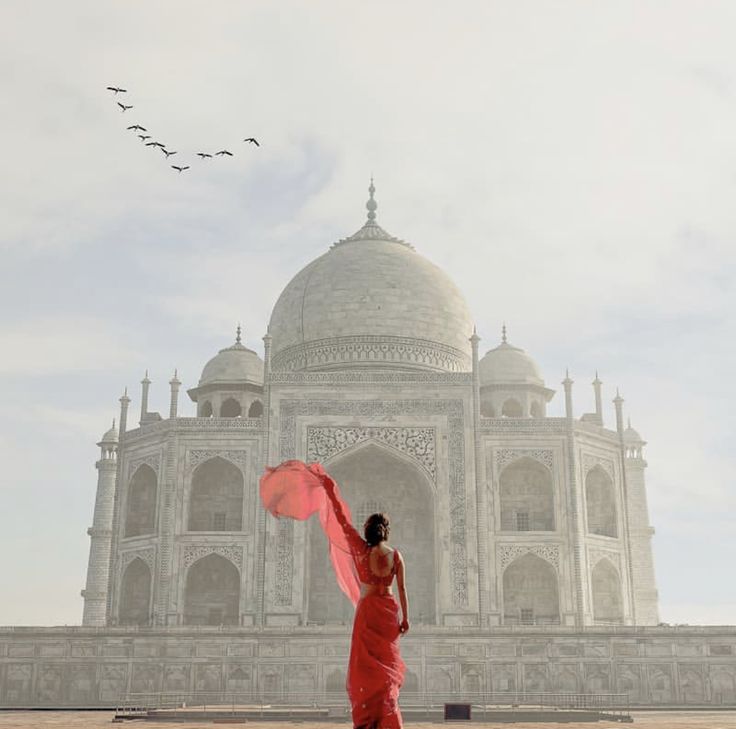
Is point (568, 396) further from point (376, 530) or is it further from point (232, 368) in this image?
point (376, 530)

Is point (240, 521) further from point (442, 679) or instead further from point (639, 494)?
point (639, 494)

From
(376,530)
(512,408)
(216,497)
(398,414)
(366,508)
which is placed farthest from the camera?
(512,408)

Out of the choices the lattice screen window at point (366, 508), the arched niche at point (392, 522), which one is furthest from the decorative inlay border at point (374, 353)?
the lattice screen window at point (366, 508)

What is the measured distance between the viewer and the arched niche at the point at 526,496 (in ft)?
91.9

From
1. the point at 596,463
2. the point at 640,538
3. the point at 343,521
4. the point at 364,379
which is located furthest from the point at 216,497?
the point at 343,521

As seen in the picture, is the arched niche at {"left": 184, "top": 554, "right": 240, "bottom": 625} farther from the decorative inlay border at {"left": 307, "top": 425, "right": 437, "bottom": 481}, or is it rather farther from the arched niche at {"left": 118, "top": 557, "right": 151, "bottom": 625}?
the decorative inlay border at {"left": 307, "top": 425, "right": 437, "bottom": 481}

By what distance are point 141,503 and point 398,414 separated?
765cm

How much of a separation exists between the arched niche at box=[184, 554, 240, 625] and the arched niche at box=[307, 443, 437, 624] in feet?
6.74

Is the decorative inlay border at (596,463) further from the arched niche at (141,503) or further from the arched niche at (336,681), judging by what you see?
the arched niche at (141,503)

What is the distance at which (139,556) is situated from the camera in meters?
27.5

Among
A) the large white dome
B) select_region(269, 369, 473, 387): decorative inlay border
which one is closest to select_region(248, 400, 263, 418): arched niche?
the large white dome

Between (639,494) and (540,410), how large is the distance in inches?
154

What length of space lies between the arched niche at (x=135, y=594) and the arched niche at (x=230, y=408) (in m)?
5.89

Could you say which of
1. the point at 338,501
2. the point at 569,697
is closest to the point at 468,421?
the point at 569,697
